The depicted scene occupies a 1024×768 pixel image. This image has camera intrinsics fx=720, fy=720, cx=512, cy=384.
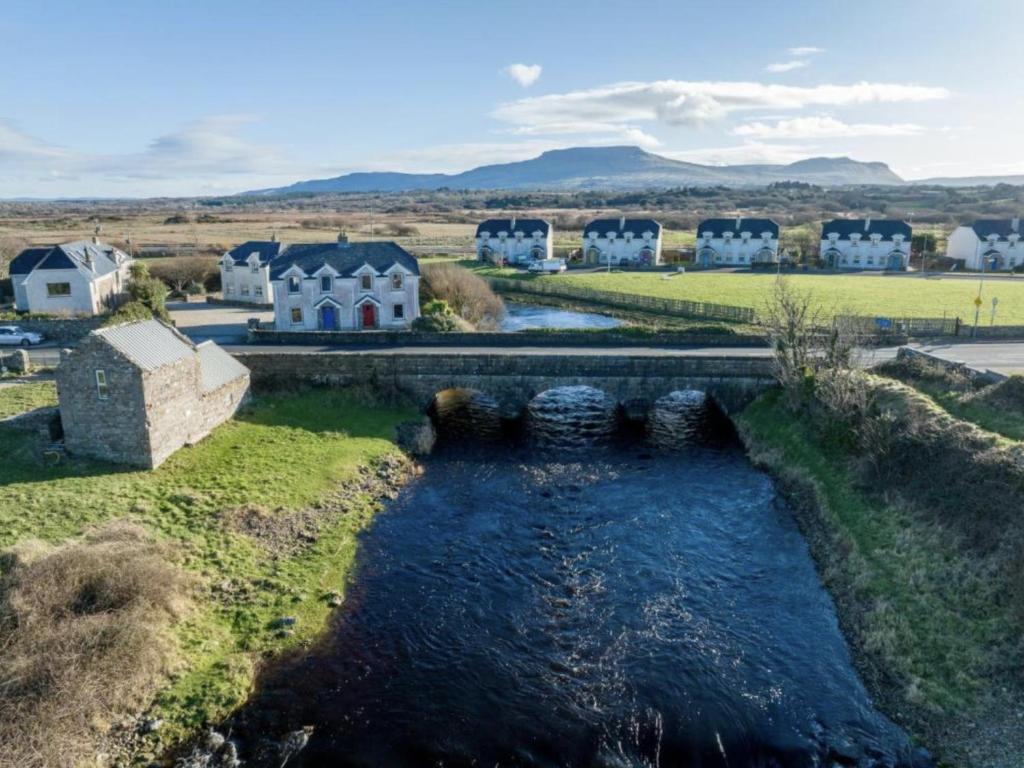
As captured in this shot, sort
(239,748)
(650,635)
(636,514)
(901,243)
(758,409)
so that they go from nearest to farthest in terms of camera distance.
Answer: (239,748) → (650,635) → (636,514) → (758,409) → (901,243)

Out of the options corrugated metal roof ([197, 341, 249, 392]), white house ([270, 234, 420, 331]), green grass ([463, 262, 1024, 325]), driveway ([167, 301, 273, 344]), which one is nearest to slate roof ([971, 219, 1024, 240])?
green grass ([463, 262, 1024, 325])

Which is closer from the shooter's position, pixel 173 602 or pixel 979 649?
pixel 979 649

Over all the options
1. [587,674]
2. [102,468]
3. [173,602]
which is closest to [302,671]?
[173,602]

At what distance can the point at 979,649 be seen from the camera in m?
22.2

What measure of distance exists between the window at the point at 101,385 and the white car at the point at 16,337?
2975cm

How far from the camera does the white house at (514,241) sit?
11412 cm

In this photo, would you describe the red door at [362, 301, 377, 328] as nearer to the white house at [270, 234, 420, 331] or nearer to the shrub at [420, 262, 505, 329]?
the white house at [270, 234, 420, 331]

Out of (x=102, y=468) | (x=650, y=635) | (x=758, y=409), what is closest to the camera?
(x=650, y=635)

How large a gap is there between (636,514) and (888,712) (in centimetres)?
1446

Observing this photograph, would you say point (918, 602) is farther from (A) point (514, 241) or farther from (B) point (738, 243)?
(B) point (738, 243)

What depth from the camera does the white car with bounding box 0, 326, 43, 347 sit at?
54688 mm

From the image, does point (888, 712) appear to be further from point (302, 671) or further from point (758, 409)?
point (758, 409)

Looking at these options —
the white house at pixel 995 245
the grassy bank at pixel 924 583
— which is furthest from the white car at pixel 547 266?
the grassy bank at pixel 924 583

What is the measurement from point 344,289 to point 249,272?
2458 cm
